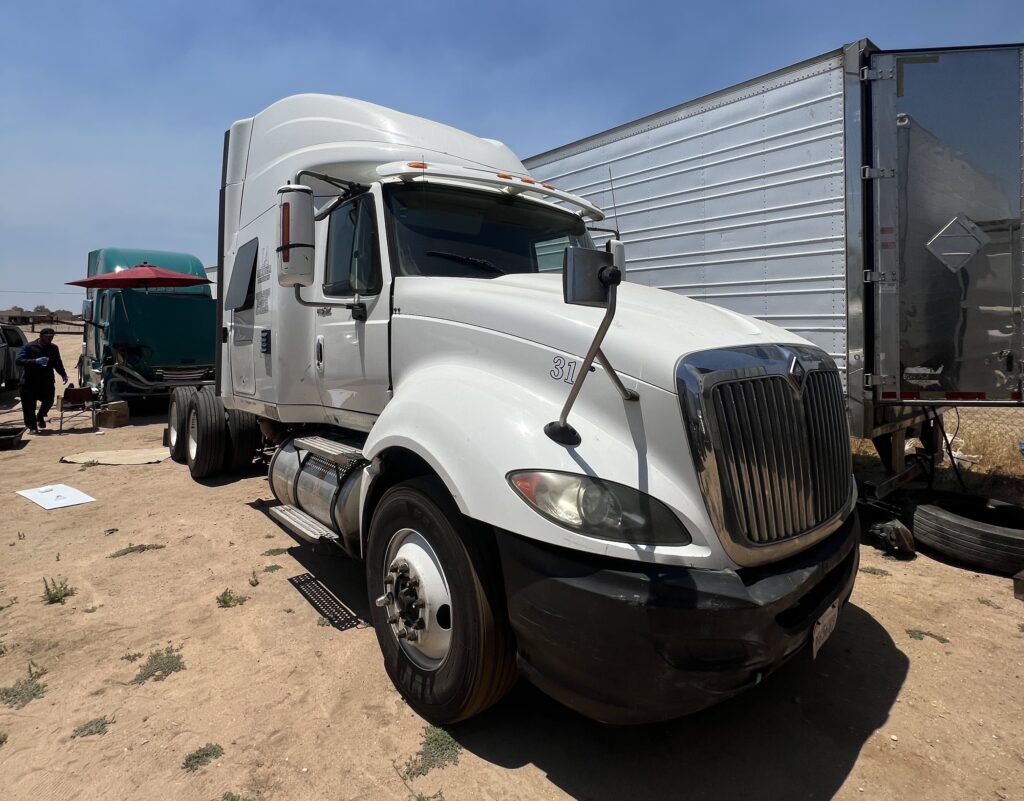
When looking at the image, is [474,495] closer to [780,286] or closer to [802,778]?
[802,778]

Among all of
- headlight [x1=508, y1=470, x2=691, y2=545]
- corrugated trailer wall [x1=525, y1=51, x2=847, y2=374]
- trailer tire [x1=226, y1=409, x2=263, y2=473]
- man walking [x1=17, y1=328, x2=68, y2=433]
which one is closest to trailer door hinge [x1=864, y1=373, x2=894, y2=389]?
corrugated trailer wall [x1=525, y1=51, x2=847, y2=374]

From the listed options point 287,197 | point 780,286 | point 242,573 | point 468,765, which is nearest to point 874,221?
point 780,286

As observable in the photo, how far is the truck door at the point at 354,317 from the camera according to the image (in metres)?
3.64

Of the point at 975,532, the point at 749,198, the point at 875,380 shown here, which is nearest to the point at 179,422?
the point at 749,198

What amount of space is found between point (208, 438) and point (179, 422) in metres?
1.26

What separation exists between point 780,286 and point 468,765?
4199mm

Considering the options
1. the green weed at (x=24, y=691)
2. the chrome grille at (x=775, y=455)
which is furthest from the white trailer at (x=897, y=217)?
the green weed at (x=24, y=691)

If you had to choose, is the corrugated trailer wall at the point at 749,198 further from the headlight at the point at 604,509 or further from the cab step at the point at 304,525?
the cab step at the point at 304,525

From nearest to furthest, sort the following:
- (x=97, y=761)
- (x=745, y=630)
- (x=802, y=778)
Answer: (x=745, y=630), (x=802, y=778), (x=97, y=761)

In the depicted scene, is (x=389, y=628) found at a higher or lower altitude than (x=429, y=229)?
lower

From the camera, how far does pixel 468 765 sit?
2.51 m

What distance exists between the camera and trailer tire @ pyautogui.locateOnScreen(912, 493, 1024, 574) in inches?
168

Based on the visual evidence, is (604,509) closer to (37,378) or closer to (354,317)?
(354,317)

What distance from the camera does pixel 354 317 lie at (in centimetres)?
379
